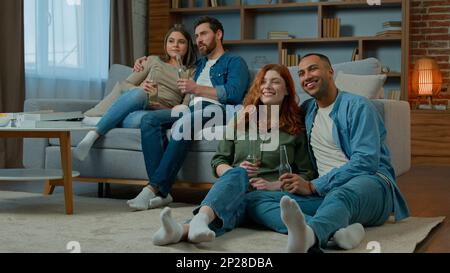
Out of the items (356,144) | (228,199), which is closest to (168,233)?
(228,199)

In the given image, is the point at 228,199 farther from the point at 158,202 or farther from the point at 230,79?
the point at 230,79

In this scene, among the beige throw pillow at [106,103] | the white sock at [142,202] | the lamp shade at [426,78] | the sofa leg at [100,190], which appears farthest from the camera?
the lamp shade at [426,78]

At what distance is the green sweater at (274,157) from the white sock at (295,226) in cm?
74

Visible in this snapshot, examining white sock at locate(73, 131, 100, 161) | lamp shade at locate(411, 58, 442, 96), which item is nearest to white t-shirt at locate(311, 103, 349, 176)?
white sock at locate(73, 131, 100, 161)

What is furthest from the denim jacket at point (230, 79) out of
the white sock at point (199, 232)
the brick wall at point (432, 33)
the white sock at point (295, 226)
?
the brick wall at point (432, 33)

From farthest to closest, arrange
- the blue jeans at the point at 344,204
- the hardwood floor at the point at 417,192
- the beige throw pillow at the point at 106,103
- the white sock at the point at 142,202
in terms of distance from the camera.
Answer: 1. the beige throw pillow at the point at 106,103
2. the white sock at the point at 142,202
3. the hardwood floor at the point at 417,192
4. the blue jeans at the point at 344,204

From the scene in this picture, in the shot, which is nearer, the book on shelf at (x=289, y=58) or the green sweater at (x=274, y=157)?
Answer: the green sweater at (x=274, y=157)

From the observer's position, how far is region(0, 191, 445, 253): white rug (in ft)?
7.68

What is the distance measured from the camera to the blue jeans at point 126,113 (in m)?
3.67

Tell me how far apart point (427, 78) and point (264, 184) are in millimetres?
4050

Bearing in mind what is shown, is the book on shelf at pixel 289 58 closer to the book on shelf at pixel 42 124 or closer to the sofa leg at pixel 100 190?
the sofa leg at pixel 100 190

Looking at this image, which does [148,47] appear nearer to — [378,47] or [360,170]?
[378,47]

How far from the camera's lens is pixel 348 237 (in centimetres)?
231

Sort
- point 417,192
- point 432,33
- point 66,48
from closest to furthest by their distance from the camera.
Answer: point 417,192, point 66,48, point 432,33
